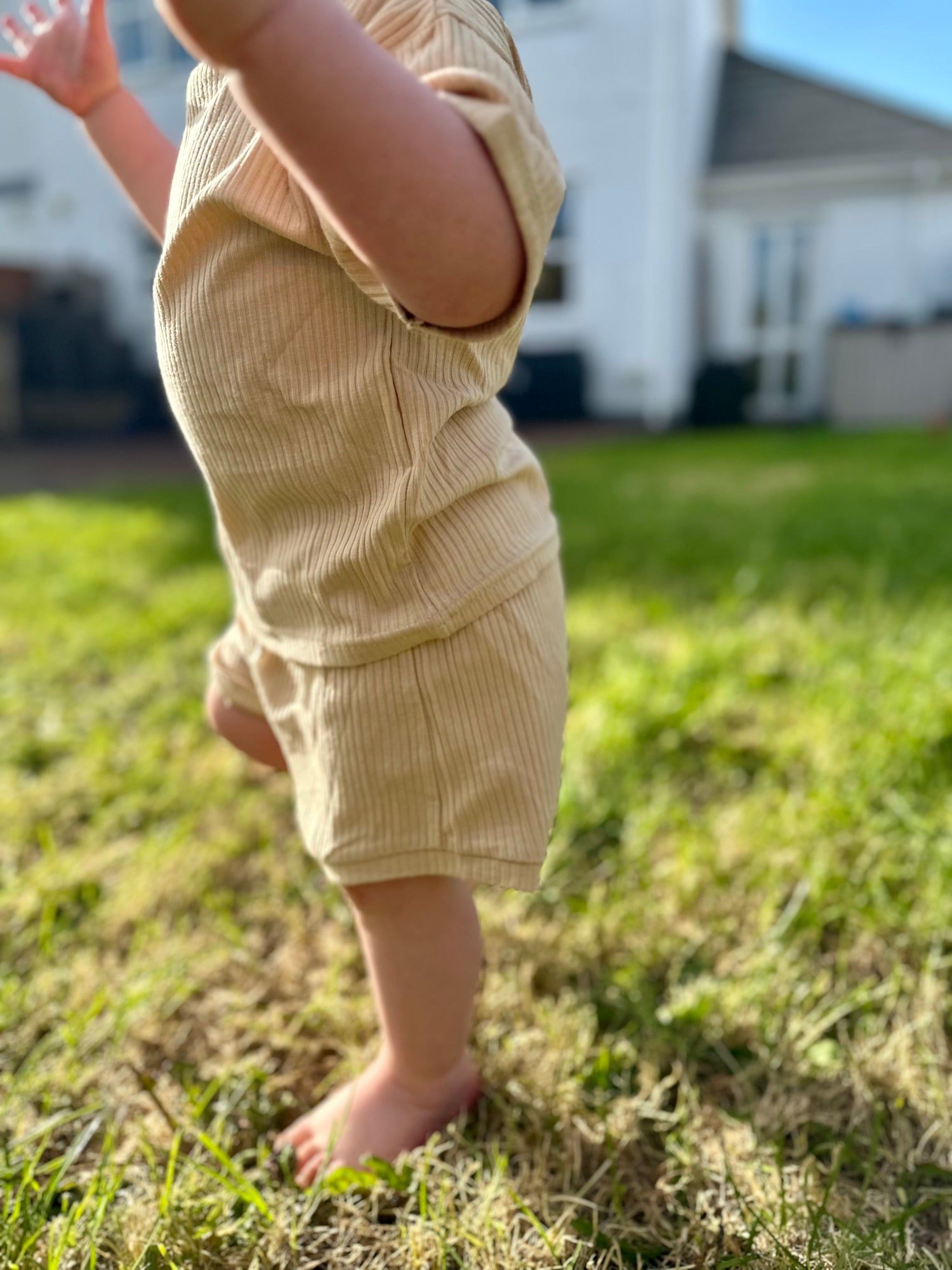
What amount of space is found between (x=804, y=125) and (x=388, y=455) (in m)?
9.06

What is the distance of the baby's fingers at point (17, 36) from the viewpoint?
3.22 ft

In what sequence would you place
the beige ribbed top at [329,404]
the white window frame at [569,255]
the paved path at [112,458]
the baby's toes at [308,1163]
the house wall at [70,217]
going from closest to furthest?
the beige ribbed top at [329,404] → the baby's toes at [308,1163] → the paved path at [112,458] → the white window frame at [569,255] → the house wall at [70,217]

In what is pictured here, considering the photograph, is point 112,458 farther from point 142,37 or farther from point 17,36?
point 17,36

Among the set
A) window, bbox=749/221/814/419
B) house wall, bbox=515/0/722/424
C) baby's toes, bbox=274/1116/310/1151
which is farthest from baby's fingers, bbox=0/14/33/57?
window, bbox=749/221/814/419

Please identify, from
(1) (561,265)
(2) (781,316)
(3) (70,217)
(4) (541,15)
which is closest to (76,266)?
(3) (70,217)

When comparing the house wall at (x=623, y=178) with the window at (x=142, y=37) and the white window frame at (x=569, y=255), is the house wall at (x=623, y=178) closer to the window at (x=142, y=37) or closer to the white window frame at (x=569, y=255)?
the white window frame at (x=569, y=255)

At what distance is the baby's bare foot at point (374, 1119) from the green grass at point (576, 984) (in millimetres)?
28

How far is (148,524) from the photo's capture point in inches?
139

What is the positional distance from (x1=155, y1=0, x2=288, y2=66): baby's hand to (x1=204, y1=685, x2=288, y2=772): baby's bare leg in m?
0.61

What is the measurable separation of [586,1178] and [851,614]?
1617 millimetres

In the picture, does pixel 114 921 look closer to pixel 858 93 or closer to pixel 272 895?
pixel 272 895

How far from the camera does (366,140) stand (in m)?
0.53

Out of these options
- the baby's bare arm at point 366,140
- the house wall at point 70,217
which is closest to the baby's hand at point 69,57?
the baby's bare arm at point 366,140

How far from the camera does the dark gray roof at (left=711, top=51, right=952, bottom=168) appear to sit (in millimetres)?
7785
